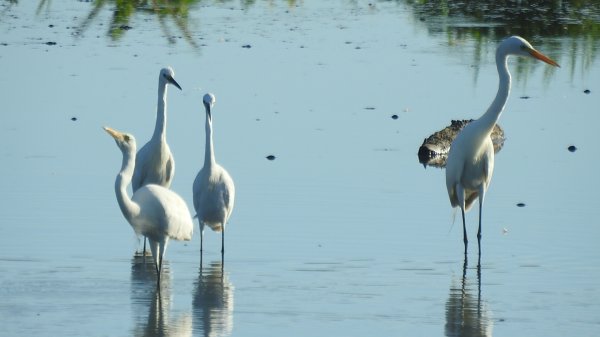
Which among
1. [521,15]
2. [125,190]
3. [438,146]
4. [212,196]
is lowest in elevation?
[521,15]

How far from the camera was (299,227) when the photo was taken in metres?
11.8

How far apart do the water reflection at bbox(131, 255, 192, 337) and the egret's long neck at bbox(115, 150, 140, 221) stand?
0.58 metres

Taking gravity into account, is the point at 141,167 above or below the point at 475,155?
below

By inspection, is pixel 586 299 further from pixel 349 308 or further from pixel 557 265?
pixel 349 308

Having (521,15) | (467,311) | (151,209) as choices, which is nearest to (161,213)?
(151,209)

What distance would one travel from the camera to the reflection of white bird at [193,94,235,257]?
456 inches

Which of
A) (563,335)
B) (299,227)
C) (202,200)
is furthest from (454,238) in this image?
(563,335)

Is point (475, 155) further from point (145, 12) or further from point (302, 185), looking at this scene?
point (145, 12)

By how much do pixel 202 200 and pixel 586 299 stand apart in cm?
331

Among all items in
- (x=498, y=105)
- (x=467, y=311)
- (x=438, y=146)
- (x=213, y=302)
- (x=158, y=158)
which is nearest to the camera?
(x=467, y=311)

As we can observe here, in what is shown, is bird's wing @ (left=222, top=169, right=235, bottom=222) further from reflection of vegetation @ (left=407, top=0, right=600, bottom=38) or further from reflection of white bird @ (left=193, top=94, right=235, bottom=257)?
reflection of vegetation @ (left=407, top=0, right=600, bottom=38)

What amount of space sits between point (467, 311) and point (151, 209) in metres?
2.31

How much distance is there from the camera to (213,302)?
9836 millimetres

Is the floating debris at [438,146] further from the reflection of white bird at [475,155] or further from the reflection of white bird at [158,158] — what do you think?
the reflection of white bird at [158,158]
